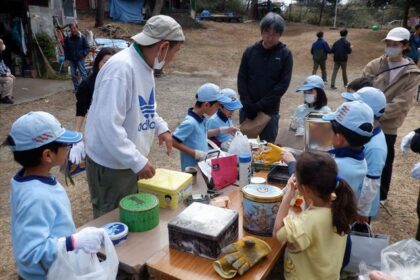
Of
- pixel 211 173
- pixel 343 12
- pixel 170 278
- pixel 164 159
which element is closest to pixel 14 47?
pixel 164 159

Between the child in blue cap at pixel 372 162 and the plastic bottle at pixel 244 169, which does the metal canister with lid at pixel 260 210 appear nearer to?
the plastic bottle at pixel 244 169

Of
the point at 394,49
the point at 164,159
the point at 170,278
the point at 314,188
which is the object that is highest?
the point at 394,49

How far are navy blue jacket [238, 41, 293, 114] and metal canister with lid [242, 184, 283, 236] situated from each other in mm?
2087

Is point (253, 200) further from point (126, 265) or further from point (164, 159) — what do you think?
point (164, 159)

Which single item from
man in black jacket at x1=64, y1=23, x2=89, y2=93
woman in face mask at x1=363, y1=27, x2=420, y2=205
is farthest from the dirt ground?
woman in face mask at x1=363, y1=27, x2=420, y2=205

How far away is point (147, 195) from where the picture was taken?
2168 millimetres

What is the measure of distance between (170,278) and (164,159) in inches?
157

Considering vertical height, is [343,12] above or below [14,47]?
above

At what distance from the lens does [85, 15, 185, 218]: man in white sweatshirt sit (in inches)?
81.1

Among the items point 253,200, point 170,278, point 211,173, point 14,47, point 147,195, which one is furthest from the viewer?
point 14,47

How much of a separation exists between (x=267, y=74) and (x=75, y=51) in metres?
7.39

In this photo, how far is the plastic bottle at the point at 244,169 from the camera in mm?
2589

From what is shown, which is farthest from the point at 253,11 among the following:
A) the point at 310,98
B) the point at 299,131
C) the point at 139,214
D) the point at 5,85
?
the point at 139,214

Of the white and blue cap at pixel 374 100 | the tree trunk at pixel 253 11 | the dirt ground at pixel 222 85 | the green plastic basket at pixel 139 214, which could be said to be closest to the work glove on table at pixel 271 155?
the white and blue cap at pixel 374 100
